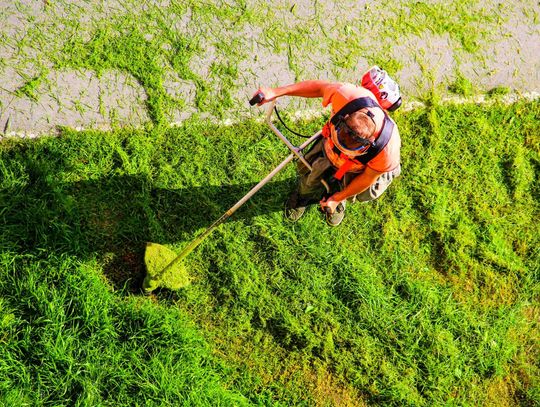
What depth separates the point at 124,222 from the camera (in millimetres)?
4488

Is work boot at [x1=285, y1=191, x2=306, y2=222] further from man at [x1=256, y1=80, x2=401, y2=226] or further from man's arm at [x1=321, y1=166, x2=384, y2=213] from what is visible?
man's arm at [x1=321, y1=166, x2=384, y2=213]

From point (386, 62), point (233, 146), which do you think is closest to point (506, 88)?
point (386, 62)

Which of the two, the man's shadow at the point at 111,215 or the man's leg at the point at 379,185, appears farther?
the man's shadow at the point at 111,215

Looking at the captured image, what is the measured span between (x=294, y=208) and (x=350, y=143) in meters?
1.51

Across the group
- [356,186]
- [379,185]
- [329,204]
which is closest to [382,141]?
[356,186]

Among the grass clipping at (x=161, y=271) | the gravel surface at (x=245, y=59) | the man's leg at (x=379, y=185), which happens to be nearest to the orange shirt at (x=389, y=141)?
the man's leg at (x=379, y=185)

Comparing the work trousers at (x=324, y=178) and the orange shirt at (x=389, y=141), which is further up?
the orange shirt at (x=389, y=141)

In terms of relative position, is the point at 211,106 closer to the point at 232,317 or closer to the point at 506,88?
the point at 232,317

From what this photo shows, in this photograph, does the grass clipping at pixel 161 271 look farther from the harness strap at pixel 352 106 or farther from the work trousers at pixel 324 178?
the harness strap at pixel 352 106

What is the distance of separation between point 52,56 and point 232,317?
2842mm

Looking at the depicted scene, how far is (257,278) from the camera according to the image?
15.1 feet

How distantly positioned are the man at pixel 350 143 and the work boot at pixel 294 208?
32 centimetres

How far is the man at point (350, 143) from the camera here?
332 centimetres

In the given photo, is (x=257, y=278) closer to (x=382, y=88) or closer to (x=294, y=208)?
(x=294, y=208)
